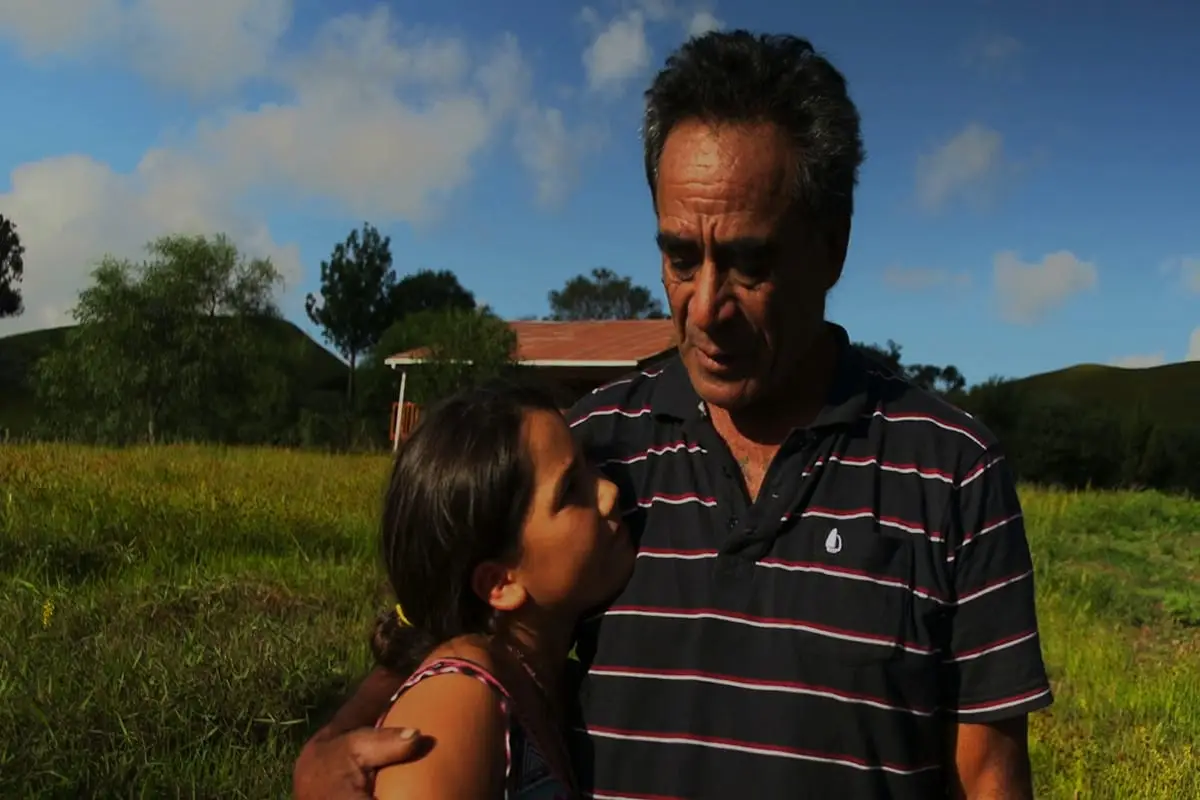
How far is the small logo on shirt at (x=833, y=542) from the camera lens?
69.9 inches

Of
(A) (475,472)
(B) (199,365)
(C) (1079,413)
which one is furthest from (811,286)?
(B) (199,365)

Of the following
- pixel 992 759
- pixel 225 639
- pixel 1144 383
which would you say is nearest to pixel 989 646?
pixel 992 759

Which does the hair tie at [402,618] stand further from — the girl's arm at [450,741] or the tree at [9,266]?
the tree at [9,266]

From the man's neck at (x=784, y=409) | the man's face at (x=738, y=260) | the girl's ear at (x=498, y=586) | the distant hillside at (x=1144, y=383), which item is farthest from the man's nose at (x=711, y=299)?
the distant hillside at (x=1144, y=383)

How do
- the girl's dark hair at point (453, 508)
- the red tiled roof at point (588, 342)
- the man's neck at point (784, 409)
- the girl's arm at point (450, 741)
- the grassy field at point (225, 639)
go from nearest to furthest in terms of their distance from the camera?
the girl's arm at point (450, 741)
the girl's dark hair at point (453, 508)
the man's neck at point (784, 409)
the grassy field at point (225, 639)
the red tiled roof at point (588, 342)

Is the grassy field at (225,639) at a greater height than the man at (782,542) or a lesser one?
lesser

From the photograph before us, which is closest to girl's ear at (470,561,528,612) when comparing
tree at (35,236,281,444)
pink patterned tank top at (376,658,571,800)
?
pink patterned tank top at (376,658,571,800)

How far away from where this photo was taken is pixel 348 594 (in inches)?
227

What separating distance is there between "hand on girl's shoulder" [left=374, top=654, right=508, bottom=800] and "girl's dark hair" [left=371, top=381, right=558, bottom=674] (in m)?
0.19

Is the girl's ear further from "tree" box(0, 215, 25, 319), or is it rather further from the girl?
"tree" box(0, 215, 25, 319)

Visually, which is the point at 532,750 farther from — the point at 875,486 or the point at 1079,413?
the point at 1079,413

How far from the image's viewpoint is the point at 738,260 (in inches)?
73.1

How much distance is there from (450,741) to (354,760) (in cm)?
16

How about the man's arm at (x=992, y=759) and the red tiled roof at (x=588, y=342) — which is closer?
the man's arm at (x=992, y=759)
